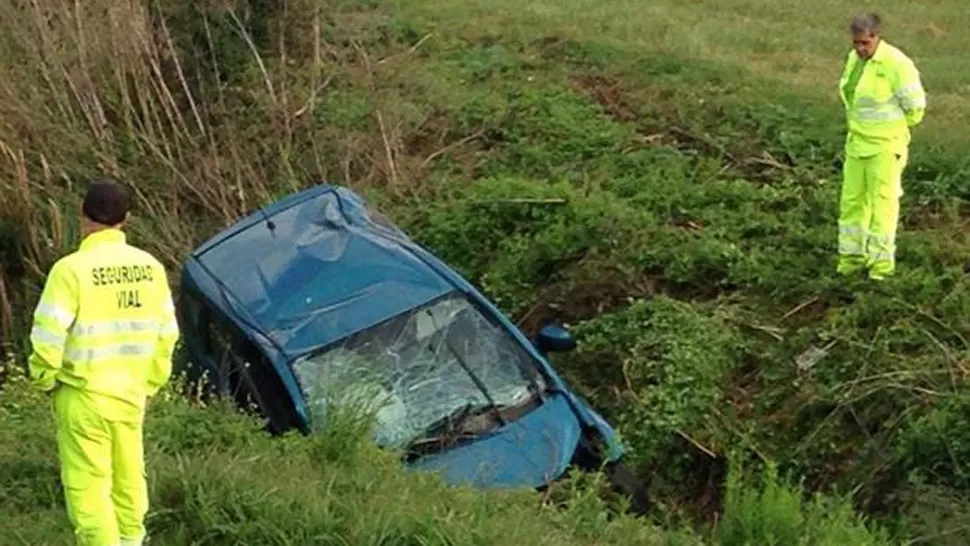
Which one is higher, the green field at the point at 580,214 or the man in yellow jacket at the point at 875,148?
the man in yellow jacket at the point at 875,148

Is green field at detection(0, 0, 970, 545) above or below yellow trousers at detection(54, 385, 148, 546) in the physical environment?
below

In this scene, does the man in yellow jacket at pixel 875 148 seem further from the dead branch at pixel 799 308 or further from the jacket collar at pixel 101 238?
the jacket collar at pixel 101 238

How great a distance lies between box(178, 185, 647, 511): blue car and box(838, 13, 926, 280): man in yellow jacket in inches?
112

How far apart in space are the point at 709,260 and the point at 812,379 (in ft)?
6.32

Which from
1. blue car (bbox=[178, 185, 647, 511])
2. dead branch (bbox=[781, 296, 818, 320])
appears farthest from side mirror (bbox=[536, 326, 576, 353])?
dead branch (bbox=[781, 296, 818, 320])

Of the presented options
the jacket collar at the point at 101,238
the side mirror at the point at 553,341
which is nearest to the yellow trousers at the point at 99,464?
the jacket collar at the point at 101,238

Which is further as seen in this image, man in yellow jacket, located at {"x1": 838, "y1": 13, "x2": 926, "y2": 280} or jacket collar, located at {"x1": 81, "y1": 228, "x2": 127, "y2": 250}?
man in yellow jacket, located at {"x1": 838, "y1": 13, "x2": 926, "y2": 280}

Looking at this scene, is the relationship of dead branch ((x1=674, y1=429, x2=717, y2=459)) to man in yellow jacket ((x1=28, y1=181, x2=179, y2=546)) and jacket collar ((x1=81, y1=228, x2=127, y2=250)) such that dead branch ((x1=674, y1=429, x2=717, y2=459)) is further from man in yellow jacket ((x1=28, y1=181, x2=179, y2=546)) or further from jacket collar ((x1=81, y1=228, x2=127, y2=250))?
jacket collar ((x1=81, y1=228, x2=127, y2=250))

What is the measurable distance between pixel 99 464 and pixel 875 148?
6.61 meters

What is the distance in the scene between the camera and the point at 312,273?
9.34 m

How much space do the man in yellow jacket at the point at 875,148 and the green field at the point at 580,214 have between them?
0.91 feet

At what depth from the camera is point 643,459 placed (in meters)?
10.2

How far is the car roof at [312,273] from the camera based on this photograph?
8.98 meters

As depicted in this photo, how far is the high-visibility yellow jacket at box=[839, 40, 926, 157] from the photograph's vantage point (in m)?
10.9
